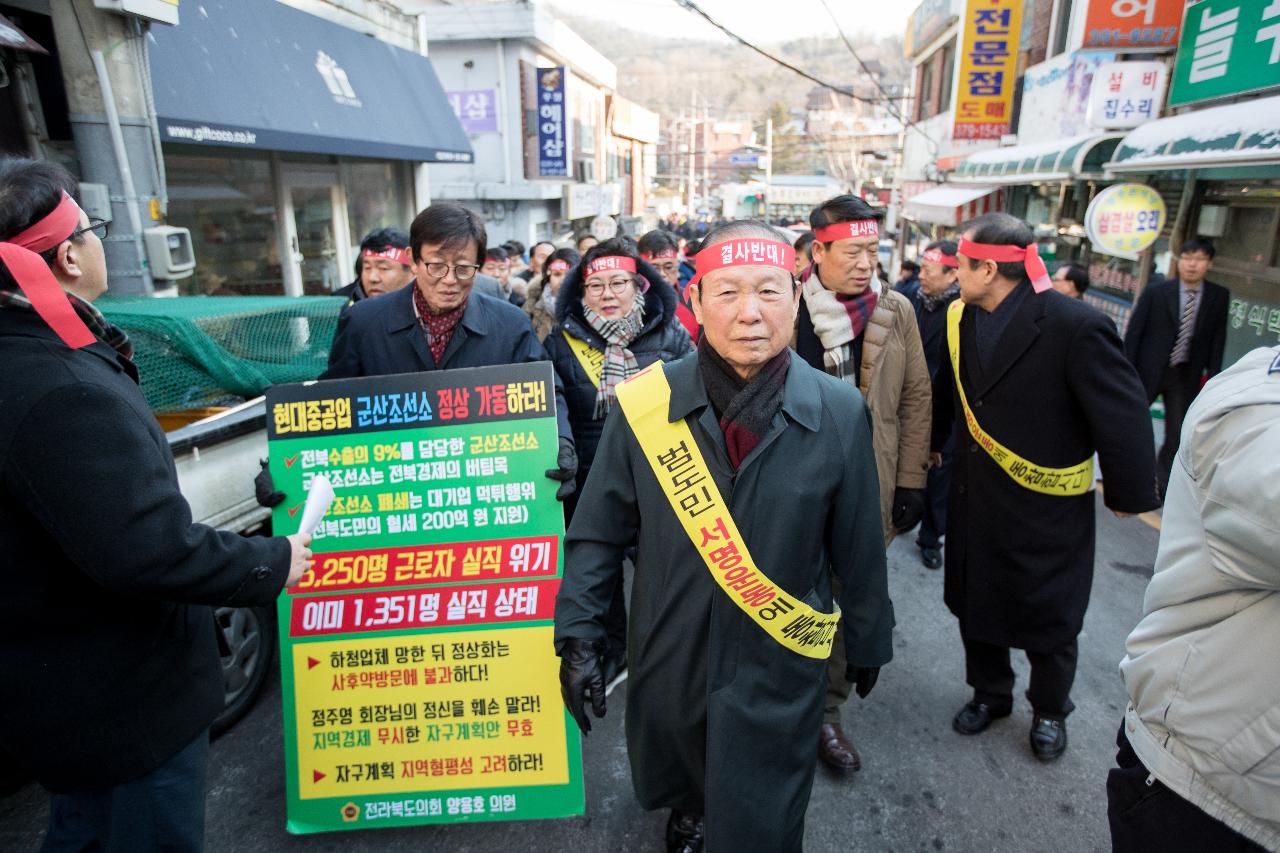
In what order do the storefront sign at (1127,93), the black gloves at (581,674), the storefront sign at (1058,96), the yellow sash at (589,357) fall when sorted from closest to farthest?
the black gloves at (581,674), the yellow sash at (589,357), the storefront sign at (1127,93), the storefront sign at (1058,96)

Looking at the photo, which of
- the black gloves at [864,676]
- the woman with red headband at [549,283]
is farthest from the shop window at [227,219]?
the black gloves at [864,676]

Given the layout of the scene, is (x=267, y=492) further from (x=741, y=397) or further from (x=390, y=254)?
(x=390, y=254)

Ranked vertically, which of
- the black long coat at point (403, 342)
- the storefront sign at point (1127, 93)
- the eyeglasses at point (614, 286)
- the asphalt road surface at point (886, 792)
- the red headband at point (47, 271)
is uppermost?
the storefront sign at point (1127, 93)

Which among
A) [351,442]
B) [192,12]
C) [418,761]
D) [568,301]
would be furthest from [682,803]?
[192,12]

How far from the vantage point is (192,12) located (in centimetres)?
676

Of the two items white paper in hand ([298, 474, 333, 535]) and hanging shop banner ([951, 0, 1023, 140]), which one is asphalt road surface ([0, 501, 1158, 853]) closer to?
white paper in hand ([298, 474, 333, 535])

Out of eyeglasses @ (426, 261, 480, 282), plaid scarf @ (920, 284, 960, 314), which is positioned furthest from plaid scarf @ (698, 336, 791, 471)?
plaid scarf @ (920, 284, 960, 314)

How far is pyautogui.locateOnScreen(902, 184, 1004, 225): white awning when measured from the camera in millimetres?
15188

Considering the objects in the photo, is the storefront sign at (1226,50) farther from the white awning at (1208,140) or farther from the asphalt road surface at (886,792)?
the asphalt road surface at (886,792)

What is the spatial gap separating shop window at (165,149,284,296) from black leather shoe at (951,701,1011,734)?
7918 mm

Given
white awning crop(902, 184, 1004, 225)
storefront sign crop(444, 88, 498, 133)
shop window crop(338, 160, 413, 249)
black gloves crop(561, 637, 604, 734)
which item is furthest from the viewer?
storefront sign crop(444, 88, 498, 133)

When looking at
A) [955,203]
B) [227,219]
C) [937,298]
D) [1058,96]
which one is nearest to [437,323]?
[937,298]

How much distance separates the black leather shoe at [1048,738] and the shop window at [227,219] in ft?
26.9

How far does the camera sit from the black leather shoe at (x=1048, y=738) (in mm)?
3201
